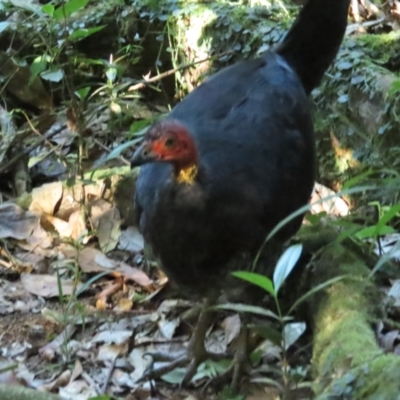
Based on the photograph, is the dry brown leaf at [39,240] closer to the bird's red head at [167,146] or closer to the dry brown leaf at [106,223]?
the dry brown leaf at [106,223]

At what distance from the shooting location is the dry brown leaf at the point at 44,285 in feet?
11.6

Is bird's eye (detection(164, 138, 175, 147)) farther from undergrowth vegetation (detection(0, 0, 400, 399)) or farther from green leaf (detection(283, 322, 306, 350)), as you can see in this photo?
green leaf (detection(283, 322, 306, 350))

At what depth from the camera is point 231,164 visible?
2.80 metres

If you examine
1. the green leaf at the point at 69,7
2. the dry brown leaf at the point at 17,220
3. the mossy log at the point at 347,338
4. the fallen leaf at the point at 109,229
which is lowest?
the fallen leaf at the point at 109,229

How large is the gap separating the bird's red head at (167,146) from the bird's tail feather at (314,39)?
121cm

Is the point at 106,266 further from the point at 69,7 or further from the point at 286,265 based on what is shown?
the point at 286,265

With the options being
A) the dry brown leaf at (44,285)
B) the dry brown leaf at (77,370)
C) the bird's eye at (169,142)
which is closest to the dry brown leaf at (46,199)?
the dry brown leaf at (44,285)

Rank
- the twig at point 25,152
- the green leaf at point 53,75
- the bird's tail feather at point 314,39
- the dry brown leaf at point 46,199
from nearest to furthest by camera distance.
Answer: the bird's tail feather at point 314,39, the green leaf at point 53,75, the dry brown leaf at point 46,199, the twig at point 25,152

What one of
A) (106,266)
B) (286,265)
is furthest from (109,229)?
(286,265)

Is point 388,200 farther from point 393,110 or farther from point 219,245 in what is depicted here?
point 219,245

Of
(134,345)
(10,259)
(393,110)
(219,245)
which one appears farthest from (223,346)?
(393,110)

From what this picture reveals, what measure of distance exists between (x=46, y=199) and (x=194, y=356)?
4.85ft

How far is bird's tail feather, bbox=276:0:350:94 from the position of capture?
345cm

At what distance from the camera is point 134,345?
10.3 ft
